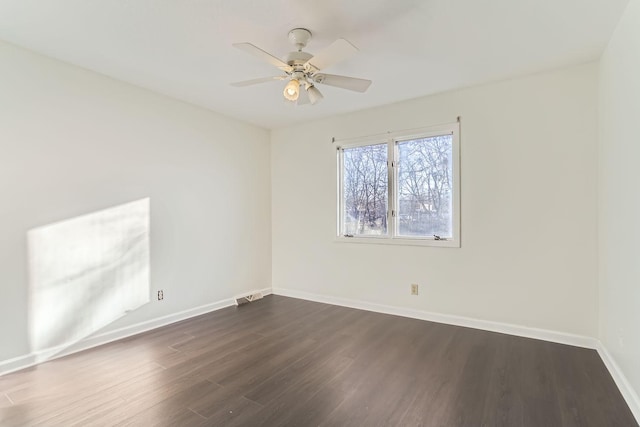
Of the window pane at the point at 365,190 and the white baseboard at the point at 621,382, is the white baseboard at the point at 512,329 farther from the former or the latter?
the window pane at the point at 365,190

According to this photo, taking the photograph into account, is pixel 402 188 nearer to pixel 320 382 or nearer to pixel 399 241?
pixel 399 241

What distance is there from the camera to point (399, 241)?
149 inches

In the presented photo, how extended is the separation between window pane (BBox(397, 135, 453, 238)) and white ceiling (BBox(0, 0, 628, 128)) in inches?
28.5

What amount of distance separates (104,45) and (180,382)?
2634 millimetres

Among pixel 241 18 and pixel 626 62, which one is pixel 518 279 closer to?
pixel 626 62

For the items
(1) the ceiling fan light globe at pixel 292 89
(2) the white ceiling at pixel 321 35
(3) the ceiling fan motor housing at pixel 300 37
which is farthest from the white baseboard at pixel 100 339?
(3) the ceiling fan motor housing at pixel 300 37

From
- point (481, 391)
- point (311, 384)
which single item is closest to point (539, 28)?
point (481, 391)

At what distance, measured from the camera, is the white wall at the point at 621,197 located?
1.91 metres

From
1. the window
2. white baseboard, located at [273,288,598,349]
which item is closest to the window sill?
the window

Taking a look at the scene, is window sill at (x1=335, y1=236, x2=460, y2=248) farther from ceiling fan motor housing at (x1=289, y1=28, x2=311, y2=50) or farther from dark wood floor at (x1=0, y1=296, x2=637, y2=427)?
ceiling fan motor housing at (x1=289, y1=28, x2=311, y2=50)

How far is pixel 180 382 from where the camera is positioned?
7.43 feet

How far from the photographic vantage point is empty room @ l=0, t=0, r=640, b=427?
2039 millimetres

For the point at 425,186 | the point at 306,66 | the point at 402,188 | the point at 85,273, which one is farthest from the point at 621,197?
the point at 85,273

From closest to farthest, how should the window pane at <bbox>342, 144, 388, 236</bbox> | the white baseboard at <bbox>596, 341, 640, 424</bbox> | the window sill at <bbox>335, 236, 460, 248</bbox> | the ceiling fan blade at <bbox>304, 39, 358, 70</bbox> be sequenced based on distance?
1. the white baseboard at <bbox>596, 341, 640, 424</bbox>
2. the ceiling fan blade at <bbox>304, 39, 358, 70</bbox>
3. the window sill at <bbox>335, 236, 460, 248</bbox>
4. the window pane at <bbox>342, 144, 388, 236</bbox>
